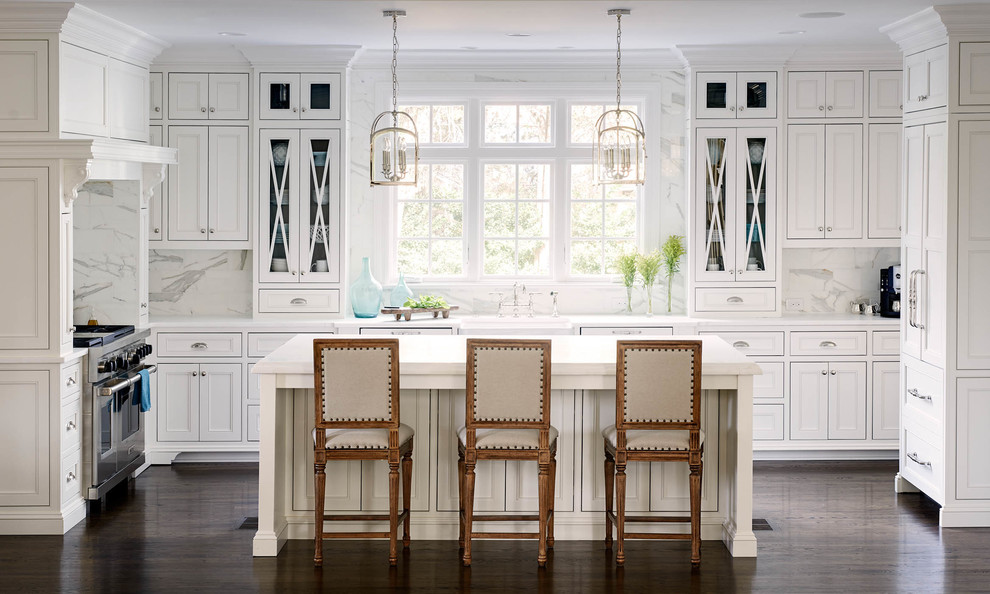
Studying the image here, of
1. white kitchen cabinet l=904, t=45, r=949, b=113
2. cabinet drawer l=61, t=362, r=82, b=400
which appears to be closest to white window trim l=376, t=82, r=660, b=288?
white kitchen cabinet l=904, t=45, r=949, b=113

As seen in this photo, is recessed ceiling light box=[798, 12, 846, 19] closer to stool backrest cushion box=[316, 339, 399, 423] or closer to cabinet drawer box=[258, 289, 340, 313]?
stool backrest cushion box=[316, 339, 399, 423]

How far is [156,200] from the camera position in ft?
22.3

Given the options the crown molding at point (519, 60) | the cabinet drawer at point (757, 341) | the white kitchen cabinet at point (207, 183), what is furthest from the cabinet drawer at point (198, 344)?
the cabinet drawer at point (757, 341)

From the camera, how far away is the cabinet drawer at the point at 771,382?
264 inches

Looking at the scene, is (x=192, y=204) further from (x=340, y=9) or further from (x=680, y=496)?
(x=680, y=496)

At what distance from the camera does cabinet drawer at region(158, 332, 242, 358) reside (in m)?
6.55

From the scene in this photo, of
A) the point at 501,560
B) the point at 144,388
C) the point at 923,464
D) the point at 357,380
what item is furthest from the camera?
the point at 144,388

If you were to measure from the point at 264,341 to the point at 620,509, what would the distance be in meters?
2.93

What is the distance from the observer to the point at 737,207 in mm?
6895

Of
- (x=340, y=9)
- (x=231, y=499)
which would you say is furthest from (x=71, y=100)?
(x=231, y=499)

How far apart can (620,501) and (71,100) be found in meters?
3.39

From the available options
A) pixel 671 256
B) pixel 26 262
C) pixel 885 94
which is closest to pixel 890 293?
pixel 885 94

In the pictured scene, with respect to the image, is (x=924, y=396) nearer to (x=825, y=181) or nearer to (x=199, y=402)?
(x=825, y=181)

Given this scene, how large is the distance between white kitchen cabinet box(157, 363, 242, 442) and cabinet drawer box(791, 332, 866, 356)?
3.58m
